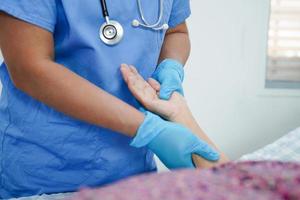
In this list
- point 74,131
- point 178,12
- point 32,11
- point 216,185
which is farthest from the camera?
point 178,12

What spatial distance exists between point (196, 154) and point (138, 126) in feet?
0.52

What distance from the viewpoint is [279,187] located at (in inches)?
15.0

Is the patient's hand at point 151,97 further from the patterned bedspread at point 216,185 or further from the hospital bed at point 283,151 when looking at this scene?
the patterned bedspread at point 216,185

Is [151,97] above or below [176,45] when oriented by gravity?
below

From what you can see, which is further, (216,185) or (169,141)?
(169,141)

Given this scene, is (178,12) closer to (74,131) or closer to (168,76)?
(168,76)

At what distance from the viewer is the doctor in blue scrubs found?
2.89ft

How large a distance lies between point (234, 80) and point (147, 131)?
1.23m

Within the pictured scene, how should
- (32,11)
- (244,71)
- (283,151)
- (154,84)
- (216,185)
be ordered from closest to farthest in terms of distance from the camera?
(216,185)
(32,11)
(154,84)
(283,151)
(244,71)

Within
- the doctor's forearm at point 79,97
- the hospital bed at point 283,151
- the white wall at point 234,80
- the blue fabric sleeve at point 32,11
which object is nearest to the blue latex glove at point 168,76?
the doctor's forearm at point 79,97

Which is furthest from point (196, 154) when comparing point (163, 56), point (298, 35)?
point (298, 35)

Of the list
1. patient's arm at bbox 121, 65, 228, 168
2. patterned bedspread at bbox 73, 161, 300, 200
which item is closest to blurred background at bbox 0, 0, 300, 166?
patient's arm at bbox 121, 65, 228, 168

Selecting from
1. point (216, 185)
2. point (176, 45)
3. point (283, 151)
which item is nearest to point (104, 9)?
point (176, 45)

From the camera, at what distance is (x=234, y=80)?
2.04 m
